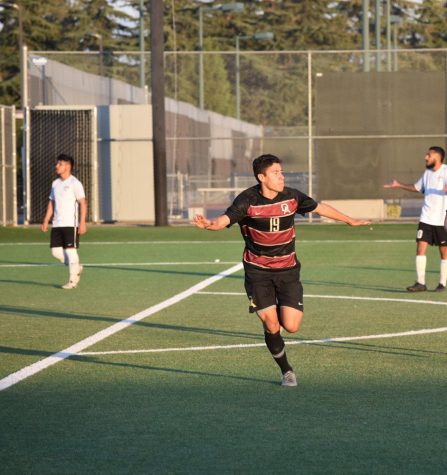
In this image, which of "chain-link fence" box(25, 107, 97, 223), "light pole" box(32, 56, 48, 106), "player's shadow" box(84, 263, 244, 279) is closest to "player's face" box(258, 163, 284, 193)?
"player's shadow" box(84, 263, 244, 279)

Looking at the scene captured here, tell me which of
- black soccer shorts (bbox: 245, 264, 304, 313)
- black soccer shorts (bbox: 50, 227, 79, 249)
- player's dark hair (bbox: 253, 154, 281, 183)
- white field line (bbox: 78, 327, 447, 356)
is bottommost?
white field line (bbox: 78, 327, 447, 356)

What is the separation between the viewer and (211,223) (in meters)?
9.53

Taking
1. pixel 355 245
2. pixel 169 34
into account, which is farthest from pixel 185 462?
pixel 169 34

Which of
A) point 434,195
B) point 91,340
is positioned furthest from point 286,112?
point 91,340

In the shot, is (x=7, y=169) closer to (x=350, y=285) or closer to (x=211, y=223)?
(x=350, y=285)

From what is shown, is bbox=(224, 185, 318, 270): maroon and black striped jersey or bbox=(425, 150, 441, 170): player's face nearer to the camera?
bbox=(224, 185, 318, 270): maroon and black striped jersey

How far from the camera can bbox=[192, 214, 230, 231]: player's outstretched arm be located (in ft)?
31.0

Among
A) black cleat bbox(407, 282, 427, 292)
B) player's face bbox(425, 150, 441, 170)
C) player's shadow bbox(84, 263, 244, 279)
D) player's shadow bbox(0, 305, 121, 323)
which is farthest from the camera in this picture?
player's shadow bbox(84, 263, 244, 279)

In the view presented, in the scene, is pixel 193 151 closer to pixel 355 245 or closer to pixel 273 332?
pixel 355 245

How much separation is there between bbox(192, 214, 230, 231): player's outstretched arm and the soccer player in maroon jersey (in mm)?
154

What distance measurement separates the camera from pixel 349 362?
10.8 m

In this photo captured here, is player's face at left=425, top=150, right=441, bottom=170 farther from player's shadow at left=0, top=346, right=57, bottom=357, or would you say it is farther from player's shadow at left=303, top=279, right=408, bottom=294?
player's shadow at left=0, top=346, right=57, bottom=357

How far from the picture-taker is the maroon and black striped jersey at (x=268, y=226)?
9.81 m

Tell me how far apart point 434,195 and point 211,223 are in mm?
8289
